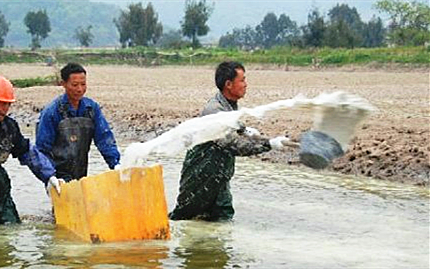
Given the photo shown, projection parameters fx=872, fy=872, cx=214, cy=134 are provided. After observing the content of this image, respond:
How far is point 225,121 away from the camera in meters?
6.61

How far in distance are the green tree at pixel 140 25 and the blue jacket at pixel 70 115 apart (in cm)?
8084

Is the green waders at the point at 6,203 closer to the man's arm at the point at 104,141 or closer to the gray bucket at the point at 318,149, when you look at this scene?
the man's arm at the point at 104,141

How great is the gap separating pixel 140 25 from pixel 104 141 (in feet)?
267

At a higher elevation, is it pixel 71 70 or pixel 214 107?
pixel 71 70

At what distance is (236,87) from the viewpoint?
23.2 feet

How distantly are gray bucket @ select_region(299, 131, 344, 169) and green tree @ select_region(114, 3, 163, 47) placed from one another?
82.5 meters

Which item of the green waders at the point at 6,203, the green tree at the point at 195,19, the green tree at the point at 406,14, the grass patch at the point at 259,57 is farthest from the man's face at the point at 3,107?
the green tree at the point at 195,19

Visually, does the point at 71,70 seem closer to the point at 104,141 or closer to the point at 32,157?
the point at 104,141

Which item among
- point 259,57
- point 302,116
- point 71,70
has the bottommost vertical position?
point 259,57

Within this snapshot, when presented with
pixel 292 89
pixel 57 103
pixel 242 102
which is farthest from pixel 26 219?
pixel 292 89

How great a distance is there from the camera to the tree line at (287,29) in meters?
63.1

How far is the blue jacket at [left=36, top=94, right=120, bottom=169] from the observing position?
7.77 m

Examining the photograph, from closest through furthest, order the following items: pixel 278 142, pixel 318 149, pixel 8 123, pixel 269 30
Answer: pixel 318 149, pixel 278 142, pixel 8 123, pixel 269 30

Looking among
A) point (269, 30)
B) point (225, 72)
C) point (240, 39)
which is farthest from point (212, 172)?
point (269, 30)
